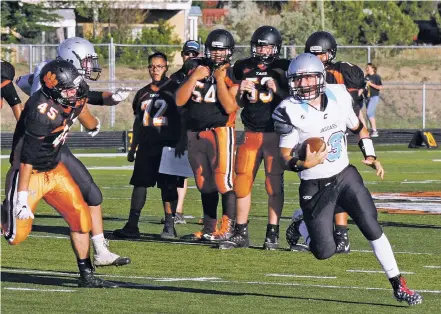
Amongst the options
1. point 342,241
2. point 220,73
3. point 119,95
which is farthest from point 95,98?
point 342,241

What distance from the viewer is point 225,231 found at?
11688 millimetres

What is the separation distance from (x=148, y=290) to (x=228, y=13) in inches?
2008

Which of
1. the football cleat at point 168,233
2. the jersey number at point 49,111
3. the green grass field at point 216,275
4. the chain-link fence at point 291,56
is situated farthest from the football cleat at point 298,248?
the chain-link fence at point 291,56

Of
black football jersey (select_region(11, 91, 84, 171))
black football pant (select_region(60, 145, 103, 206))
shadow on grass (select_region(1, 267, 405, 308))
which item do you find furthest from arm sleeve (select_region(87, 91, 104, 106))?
shadow on grass (select_region(1, 267, 405, 308))

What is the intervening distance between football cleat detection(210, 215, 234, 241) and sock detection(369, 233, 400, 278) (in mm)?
3311

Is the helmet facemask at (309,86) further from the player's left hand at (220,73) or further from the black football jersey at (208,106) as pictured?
the black football jersey at (208,106)

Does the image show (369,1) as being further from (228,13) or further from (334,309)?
(334,309)

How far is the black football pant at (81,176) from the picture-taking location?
9.67 meters

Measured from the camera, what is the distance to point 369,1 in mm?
58375

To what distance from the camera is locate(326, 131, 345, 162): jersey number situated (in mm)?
8734

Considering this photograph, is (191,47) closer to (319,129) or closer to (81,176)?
(81,176)

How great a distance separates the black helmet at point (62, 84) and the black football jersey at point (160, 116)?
3490mm

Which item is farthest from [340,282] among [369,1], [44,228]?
[369,1]

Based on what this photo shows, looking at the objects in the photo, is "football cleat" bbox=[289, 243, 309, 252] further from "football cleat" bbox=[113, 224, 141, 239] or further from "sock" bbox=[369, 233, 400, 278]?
"sock" bbox=[369, 233, 400, 278]
